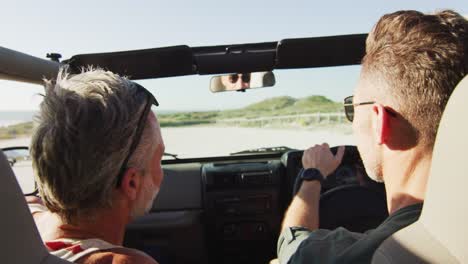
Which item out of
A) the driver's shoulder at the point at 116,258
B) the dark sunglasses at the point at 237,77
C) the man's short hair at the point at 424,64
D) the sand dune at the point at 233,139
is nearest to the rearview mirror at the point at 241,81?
the dark sunglasses at the point at 237,77

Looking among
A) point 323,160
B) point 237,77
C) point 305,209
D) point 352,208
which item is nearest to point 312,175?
point 323,160

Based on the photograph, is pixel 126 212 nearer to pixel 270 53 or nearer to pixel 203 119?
pixel 270 53

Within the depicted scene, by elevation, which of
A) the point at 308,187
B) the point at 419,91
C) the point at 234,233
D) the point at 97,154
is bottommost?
the point at 234,233

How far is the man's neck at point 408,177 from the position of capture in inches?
74.9

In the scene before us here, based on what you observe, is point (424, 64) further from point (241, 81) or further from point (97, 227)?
point (241, 81)

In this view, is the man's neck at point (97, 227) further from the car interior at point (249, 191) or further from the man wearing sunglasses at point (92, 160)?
the car interior at point (249, 191)

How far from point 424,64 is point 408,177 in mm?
419

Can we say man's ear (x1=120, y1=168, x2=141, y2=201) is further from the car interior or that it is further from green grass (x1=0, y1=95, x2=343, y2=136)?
green grass (x1=0, y1=95, x2=343, y2=136)

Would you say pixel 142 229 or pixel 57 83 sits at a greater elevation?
pixel 57 83

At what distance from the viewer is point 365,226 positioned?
3.27 m

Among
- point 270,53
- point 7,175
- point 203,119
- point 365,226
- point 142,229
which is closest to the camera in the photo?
point 7,175

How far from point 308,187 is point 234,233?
93.1 inches

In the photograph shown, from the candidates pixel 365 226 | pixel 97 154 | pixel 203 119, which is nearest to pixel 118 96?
pixel 97 154

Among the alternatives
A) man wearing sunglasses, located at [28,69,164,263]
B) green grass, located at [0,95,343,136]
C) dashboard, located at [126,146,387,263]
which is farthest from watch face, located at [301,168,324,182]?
green grass, located at [0,95,343,136]
